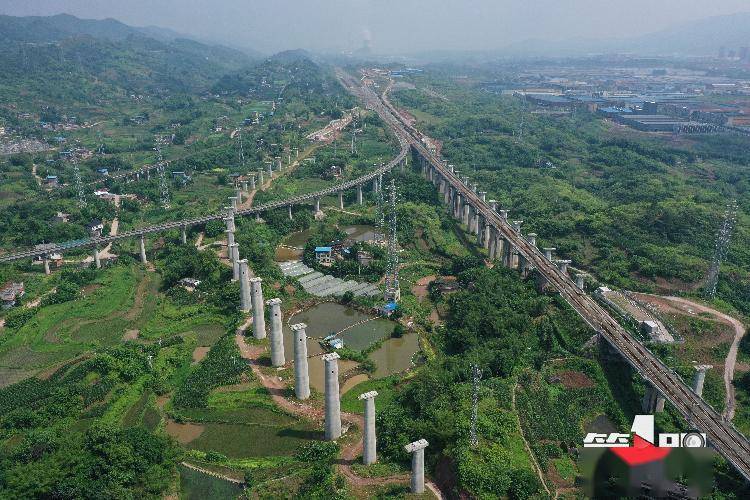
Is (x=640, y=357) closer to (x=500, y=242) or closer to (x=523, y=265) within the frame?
(x=523, y=265)

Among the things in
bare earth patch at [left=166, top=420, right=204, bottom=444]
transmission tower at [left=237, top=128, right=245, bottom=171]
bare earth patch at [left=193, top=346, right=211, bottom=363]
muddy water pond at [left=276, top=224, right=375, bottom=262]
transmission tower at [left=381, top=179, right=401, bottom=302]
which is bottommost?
bare earth patch at [left=166, top=420, right=204, bottom=444]

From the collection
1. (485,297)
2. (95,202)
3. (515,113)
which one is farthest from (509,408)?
(515,113)

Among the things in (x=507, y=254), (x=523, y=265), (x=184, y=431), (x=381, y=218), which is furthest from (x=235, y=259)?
(x=523, y=265)

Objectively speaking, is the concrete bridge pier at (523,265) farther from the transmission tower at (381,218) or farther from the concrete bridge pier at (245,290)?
the concrete bridge pier at (245,290)

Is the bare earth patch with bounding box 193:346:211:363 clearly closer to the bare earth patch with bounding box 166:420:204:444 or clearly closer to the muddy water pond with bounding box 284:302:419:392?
the muddy water pond with bounding box 284:302:419:392

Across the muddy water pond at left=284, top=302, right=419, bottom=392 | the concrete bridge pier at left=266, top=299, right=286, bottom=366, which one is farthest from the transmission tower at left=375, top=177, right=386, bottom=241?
the concrete bridge pier at left=266, top=299, right=286, bottom=366

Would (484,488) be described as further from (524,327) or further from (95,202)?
(95,202)
